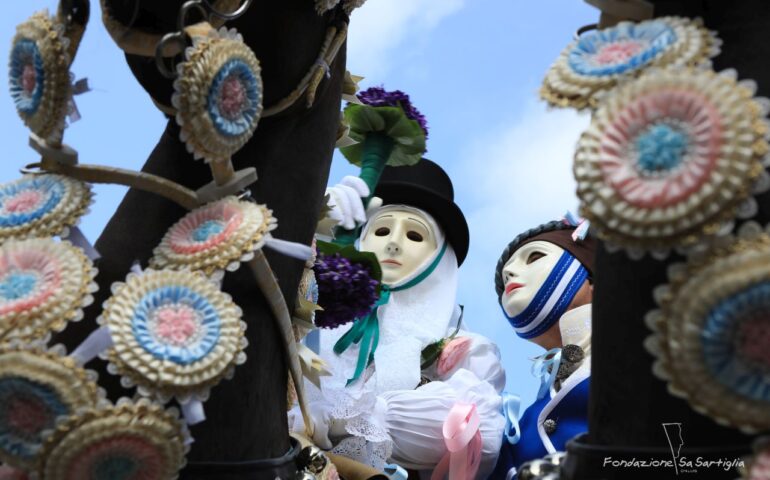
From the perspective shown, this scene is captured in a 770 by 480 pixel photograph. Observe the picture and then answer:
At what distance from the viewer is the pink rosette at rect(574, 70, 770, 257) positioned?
89cm

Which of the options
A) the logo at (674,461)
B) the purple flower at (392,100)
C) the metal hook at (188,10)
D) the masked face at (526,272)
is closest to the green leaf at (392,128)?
the purple flower at (392,100)

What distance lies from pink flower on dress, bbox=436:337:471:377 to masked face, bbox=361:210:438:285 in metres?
0.25

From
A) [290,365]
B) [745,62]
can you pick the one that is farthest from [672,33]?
[290,365]

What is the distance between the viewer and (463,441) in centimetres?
242

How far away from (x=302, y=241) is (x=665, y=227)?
0.64 metres

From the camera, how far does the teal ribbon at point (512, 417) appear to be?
2514 millimetres

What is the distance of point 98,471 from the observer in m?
1.13

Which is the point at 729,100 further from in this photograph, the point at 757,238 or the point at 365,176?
the point at 365,176

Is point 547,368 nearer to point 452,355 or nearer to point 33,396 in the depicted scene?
point 452,355

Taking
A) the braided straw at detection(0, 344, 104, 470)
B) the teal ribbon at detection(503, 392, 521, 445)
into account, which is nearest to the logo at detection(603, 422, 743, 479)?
the braided straw at detection(0, 344, 104, 470)

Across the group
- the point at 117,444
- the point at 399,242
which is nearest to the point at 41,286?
the point at 117,444

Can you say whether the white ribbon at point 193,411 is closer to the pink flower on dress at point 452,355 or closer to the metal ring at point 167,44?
the metal ring at point 167,44

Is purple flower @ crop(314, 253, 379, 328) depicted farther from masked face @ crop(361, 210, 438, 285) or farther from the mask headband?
masked face @ crop(361, 210, 438, 285)

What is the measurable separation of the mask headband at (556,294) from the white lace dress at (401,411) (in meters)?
0.20
